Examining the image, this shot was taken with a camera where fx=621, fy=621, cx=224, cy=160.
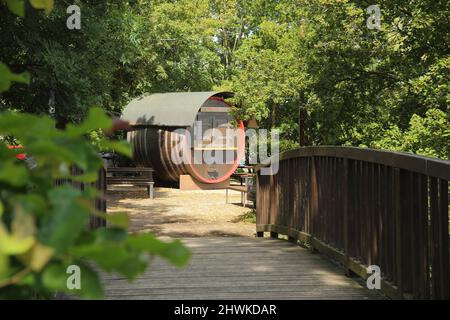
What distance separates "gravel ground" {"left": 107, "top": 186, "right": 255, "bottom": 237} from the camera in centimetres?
1173

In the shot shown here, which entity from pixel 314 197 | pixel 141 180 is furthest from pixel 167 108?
pixel 314 197

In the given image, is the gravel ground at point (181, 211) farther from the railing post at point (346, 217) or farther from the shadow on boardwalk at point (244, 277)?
the railing post at point (346, 217)

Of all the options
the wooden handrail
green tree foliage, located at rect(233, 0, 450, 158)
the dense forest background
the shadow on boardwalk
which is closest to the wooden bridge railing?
the wooden handrail

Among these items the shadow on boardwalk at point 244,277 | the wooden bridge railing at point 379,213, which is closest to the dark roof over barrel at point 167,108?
the shadow on boardwalk at point 244,277

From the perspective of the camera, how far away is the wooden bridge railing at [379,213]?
121 inches

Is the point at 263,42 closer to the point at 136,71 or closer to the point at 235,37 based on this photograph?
the point at 136,71

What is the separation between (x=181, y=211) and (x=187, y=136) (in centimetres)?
487

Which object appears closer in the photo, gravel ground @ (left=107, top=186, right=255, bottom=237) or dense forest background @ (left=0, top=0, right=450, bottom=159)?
dense forest background @ (left=0, top=0, right=450, bottom=159)

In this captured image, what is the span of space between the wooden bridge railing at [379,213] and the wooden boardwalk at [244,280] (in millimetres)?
179

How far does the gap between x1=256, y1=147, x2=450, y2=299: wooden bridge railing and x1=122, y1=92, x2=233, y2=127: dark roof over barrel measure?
1252cm

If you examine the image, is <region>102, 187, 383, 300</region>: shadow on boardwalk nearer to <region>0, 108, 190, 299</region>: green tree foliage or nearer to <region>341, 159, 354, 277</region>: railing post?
<region>341, 159, 354, 277</region>: railing post

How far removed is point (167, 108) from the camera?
20094mm

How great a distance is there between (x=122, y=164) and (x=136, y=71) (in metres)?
3.35

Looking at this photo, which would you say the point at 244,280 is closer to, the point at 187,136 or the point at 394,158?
the point at 394,158
